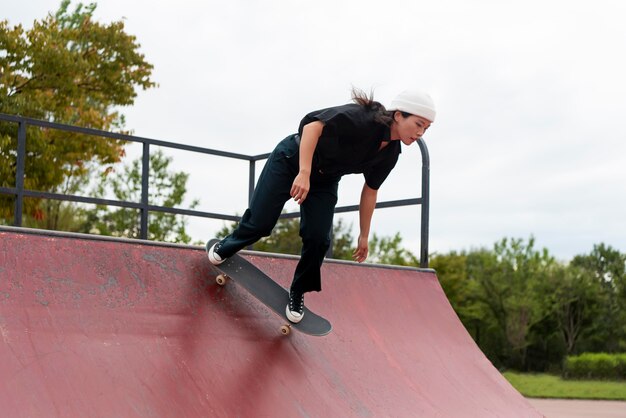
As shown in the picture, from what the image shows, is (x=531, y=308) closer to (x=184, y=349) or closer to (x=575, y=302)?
(x=575, y=302)

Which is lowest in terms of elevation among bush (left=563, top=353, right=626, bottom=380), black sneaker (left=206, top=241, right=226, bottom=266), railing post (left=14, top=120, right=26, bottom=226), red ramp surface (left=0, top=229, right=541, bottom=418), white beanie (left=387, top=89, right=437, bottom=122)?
bush (left=563, top=353, right=626, bottom=380)

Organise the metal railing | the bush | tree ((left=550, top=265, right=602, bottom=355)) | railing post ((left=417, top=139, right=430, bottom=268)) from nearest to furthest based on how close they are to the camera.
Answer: the metal railing, railing post ((left=417, top=139, right=430, bottom=268)), the bush, tree ((left=550, top=265, right=602, bottom=355))

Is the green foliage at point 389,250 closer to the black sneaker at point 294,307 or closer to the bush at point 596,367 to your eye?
the bush at point 596,367

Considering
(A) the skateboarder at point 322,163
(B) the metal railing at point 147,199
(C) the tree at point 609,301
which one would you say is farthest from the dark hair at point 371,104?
(C) the tree at point 609,301

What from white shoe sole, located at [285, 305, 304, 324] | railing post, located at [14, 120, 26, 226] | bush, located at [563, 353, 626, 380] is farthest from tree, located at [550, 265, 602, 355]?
white shoe sole, located at [285, 305, 304, 324]

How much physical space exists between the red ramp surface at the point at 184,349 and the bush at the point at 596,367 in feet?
78.7

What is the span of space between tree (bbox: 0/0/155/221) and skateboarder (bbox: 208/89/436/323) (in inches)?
417

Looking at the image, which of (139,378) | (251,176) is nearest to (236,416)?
(139,378)

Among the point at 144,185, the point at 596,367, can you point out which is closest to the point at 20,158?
the point at 144,185

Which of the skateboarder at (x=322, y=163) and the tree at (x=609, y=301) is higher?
the skateboarder at (x=322, y=163)

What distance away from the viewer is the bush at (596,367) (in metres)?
28.5

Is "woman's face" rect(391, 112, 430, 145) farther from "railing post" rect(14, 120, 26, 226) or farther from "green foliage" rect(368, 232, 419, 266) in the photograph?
"green foliage" rect(368, 232, 419, 266)

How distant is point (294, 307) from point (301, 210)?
68 centimetres

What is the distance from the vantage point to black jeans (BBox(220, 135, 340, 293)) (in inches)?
203
